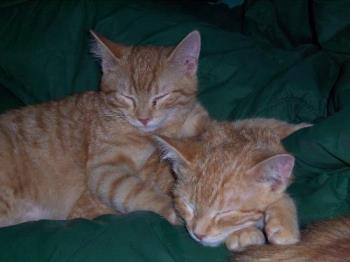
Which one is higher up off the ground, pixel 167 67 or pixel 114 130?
pixel 167 67

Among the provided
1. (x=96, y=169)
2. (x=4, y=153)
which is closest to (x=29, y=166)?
(x=4, y=153)

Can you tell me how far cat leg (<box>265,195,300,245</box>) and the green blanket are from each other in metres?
0.08

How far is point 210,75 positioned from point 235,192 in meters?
0.93

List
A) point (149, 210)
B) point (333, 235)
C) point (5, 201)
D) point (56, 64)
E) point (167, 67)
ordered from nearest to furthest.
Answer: point (333, 235) < point (149, 210) < point (5, 201) < point (167, 67) < point (56, 64)

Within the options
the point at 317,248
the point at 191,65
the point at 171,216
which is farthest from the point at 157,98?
the point at 317,248

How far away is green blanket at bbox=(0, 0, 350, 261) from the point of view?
144 centimetres

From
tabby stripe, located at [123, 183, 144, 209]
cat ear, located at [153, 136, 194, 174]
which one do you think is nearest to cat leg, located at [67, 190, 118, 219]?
tabby stripe, located at [123, 183, 144, 209]

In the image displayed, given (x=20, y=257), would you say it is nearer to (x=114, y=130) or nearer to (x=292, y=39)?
(x=114, y=130)

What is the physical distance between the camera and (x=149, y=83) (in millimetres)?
2234

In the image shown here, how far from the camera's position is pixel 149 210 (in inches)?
69.7

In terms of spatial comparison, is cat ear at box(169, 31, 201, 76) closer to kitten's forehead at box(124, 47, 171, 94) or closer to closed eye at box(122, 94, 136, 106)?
kitten's forehead at box(124, 47, 171, 94)

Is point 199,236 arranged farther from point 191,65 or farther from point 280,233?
point 191,65

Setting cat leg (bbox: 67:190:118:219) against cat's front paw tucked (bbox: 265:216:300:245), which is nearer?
cat's front paw tucked (bbox: 265:216:300:245)

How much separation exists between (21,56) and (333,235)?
6.31ft
